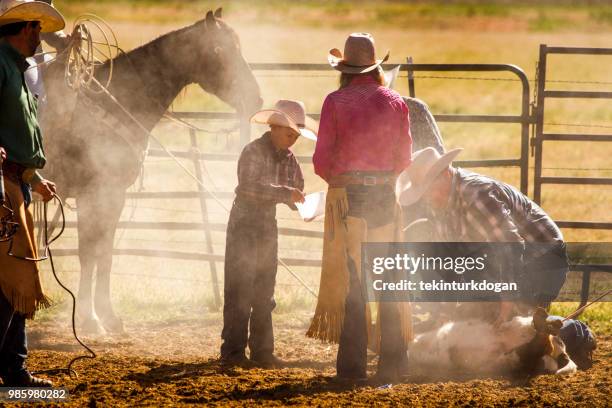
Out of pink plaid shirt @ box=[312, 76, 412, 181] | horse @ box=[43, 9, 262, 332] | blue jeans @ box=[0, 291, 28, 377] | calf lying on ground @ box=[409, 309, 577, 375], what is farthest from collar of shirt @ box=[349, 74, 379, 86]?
blue jeans @ box=[0, 291, 28, 377]

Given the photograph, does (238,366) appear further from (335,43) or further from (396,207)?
(335,43)

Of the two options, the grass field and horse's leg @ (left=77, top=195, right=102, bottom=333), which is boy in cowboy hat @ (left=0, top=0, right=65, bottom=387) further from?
the grass field

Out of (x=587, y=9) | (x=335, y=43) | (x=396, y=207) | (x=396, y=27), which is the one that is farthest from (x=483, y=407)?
(x=587, y=9)

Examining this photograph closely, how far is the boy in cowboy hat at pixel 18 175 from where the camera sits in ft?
16.6

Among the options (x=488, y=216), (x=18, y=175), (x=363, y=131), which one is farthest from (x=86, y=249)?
(x=488, y=216)

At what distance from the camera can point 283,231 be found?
29.7 ft

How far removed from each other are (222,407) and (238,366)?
3.73 ft

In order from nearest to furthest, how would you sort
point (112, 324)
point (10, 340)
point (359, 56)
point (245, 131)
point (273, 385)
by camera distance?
point (10, 340) < point (273, 385) < point (359, 56) < point (112, 324) < point (245, 131)

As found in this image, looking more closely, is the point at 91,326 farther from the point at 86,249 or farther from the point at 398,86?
the point at 398,86

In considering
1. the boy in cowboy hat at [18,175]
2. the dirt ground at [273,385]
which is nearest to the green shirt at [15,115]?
the boy in cowboy hat at [18,175]

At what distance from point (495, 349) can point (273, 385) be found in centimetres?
148

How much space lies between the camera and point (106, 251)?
7844 millimetres

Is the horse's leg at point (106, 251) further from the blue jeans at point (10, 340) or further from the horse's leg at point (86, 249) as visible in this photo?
the blue jeans at point (10, 340)

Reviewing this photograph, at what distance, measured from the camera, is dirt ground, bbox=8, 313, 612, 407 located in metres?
5.24
